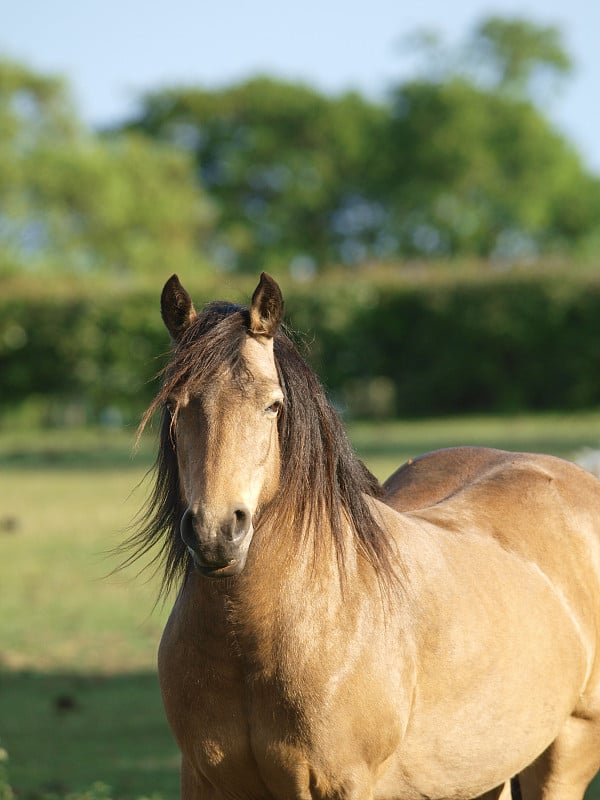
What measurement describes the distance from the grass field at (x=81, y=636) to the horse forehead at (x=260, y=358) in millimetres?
403

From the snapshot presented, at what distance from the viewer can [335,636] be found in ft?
10.3

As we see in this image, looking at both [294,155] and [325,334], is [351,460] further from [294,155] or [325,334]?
[294,155]

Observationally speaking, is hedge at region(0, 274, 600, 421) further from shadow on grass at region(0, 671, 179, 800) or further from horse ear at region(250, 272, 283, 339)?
horse ear at region(250, 272, 283, 339)

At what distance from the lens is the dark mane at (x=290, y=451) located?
2.99m

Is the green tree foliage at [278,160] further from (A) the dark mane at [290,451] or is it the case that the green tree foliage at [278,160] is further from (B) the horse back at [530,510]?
(A) the dark mane at [290,451]

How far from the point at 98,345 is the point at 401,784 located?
24.9 m

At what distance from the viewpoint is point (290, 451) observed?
3135mm

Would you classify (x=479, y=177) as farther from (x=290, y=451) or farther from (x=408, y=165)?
(x=290, y=451)

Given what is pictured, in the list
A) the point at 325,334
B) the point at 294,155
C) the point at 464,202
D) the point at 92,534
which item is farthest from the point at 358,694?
the point at 294,155

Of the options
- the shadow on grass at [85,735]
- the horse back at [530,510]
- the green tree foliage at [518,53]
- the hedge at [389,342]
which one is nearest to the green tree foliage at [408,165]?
the green tree foliage at [518,53]

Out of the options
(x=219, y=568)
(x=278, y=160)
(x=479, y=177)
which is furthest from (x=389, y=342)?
(x=278, y=160)

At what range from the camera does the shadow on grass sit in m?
6.19

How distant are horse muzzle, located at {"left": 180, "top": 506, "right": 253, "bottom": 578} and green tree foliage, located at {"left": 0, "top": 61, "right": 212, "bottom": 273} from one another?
44304mm

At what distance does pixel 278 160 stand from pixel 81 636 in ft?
199
